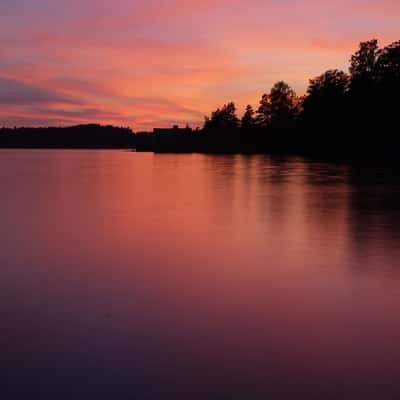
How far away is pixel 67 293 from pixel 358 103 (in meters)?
85.6

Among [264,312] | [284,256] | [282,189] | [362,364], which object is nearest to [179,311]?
[264,312]

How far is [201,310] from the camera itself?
7246 millimetres

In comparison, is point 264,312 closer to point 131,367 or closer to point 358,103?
point 131,367

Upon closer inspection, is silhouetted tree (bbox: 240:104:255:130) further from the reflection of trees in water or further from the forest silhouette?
the reflection of trees in water

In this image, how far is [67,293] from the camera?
8.13 m

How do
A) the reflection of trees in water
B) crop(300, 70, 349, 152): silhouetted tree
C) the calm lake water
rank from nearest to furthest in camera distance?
the calm lake water
the reflection of trees in water
crop(300, 70, 349, 152): silhouetted tree

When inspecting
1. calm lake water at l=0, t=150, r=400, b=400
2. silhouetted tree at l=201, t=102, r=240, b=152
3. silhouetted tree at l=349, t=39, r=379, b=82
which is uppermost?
silhouetted tree at l=349, t=39, r=379, b=82

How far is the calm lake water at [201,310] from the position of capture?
4.97 m

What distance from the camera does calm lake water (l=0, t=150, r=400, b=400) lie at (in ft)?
16.3

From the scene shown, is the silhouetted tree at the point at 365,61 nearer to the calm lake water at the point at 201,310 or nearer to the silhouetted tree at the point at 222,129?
the silhouetted tree at the point at 222,129

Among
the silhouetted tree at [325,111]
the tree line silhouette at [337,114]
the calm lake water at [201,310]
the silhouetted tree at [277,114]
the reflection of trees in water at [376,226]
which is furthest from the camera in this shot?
the silhouetted tree at [277,114]

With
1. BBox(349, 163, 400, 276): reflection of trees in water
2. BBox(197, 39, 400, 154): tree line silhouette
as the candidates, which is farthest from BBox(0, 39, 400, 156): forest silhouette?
BBox(349, 163, 400, 276): reflection of trees in water

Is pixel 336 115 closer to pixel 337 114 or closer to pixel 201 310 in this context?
pixel 337 114

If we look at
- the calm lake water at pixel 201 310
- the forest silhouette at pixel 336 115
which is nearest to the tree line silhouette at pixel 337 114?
the forest silhouette at pixel 336 115
